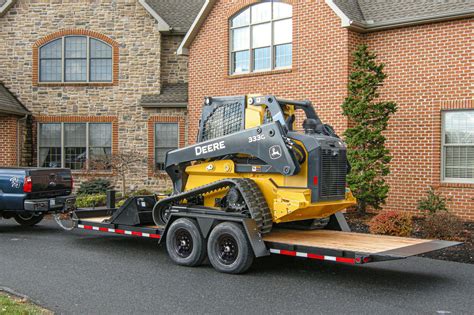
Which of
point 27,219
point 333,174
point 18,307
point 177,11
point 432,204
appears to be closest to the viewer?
point 18,307

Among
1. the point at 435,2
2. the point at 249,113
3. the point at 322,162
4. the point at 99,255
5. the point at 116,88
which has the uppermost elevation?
the point at 435,2

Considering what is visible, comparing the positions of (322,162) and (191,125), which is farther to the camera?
(191,125)

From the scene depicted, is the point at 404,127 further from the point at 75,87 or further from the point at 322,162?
the point at 75,87

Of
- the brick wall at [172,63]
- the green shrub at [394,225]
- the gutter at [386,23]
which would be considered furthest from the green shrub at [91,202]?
the green shrub at [394,225]

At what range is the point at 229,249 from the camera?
29.7 ft

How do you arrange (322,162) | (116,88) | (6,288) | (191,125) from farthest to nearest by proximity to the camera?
(116,88) → (191,125) → (322,162) → (6,288)

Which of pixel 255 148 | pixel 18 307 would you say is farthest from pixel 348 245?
pixel 18 307

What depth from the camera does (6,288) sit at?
25.4ft

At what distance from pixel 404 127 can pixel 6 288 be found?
10.7m

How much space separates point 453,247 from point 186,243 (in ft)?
16.2

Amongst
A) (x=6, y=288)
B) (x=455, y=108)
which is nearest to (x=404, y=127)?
(x=455, y=108)

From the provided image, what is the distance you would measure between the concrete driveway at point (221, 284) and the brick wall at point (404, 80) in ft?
17.0

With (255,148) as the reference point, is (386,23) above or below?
above

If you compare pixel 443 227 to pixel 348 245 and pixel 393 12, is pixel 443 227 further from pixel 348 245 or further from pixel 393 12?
pixel 393 12
